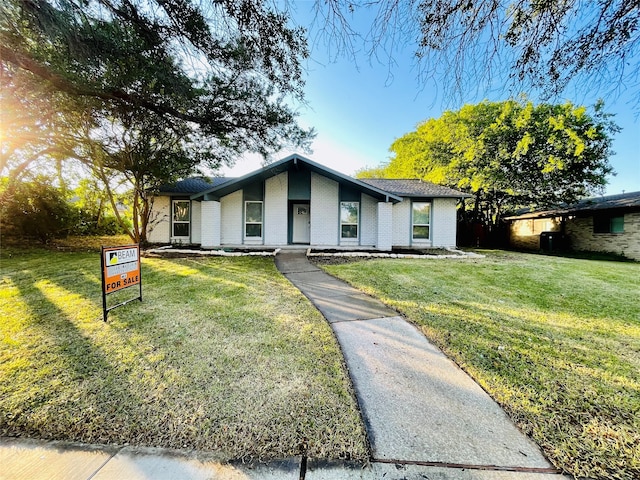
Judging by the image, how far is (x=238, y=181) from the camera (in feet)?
38.0

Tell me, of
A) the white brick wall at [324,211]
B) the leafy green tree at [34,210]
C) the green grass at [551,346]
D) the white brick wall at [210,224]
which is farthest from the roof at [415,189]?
the leafy green tree at [34,210]

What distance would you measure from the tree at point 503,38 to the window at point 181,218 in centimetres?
1318

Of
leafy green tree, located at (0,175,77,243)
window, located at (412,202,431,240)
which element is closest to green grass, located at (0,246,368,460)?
window, located at (412,202,431,240)

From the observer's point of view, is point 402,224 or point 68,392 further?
point 402,224

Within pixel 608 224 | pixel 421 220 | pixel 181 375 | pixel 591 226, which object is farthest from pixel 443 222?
pixel 181 375

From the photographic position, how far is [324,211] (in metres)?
12.7

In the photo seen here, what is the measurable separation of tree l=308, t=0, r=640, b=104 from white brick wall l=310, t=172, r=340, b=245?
10.1 meters

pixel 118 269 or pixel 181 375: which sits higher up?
pixel 118 269

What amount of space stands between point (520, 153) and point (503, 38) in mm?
16343

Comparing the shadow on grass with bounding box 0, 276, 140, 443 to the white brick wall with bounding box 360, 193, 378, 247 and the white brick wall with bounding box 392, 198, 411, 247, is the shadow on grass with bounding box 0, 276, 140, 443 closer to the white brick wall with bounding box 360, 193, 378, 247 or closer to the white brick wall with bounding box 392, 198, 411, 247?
the white brick wall with bounding box 360, 193, 378, 247

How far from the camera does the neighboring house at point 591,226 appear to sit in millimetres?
13172

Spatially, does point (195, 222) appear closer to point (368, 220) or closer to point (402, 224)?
point (368, 220)

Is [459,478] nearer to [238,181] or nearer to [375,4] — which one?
[375,4]

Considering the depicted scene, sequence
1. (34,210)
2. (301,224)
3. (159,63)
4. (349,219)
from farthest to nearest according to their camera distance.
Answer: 1. (301,224)
2. (349,219)
3. (34,210)
4. (159,63)
